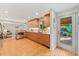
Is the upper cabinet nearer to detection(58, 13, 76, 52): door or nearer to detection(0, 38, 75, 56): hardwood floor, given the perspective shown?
detection(0, 38, 75, 56): hardwood floor

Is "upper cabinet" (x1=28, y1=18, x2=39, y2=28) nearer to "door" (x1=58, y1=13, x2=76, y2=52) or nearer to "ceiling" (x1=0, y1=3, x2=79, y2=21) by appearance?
"ceiling" (x1=0, y1=3, x2=79, y2=21)

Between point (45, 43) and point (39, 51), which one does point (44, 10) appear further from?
point (39, 51)

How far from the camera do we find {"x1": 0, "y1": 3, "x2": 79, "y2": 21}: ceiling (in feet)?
6.88

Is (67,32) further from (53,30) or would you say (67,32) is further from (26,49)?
(26,49)

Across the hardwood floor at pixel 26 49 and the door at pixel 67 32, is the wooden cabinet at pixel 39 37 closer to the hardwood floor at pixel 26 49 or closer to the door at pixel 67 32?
the hardwood floor at pixel 26 49

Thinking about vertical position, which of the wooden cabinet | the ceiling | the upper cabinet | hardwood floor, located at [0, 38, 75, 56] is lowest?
hardwood floor, located at [0, 38, 75, 56]

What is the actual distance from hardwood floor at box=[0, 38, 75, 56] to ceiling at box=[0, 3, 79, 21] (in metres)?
0.53

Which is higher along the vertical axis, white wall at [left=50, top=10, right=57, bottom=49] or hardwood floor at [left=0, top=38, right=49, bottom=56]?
white wall at [left=50, top=10, right=57, bottom=49]

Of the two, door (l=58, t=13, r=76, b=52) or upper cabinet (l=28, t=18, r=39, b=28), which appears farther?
upper cabinet (l=28, t=18, r=39, b=28)

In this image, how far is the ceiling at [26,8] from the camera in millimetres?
2098

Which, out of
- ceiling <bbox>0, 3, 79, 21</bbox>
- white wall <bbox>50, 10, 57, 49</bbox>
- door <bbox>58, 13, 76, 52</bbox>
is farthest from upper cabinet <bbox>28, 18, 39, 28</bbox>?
door <bbox>58, 13, 76, 52</bbox>

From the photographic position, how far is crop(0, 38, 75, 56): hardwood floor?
216cm

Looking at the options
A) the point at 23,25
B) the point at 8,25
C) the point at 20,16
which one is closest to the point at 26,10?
Result: the point at 20,16

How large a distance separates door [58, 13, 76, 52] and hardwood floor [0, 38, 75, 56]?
0.44ft
